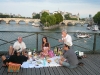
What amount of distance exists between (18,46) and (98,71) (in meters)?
3.16

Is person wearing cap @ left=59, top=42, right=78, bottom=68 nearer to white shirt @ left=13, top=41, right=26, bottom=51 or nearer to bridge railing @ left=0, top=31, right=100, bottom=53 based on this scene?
bridge railing @ left=0, top=31, right=100, bottom=53

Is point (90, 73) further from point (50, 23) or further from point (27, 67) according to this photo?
point (50, 23)

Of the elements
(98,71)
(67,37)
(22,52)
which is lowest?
(98,71)

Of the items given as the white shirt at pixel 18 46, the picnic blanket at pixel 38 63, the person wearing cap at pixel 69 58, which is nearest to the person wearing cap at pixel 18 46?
the white shirt at pixel 18 46

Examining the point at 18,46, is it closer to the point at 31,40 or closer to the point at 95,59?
the point at 95,59

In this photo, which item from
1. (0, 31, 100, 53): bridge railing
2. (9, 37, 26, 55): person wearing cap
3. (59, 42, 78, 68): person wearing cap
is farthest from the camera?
(0, 31, 100, 53): bridge railing

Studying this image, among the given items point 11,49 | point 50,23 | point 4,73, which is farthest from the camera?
point 50,23

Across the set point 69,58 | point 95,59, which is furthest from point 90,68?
point 95,59

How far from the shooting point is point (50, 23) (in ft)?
232

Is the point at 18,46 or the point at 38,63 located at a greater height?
the point at 18,46

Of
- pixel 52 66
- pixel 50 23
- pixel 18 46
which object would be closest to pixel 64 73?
pixel 52 66

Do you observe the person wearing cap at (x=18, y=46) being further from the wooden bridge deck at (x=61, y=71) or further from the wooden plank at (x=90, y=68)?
the wooden plank at (x=90, y=68)

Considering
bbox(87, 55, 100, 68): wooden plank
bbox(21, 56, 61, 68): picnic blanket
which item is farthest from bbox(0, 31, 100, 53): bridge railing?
bbox(21, 56, 61, 68): picnic blanket

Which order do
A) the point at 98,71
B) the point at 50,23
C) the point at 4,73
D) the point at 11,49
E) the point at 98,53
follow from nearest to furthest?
1. the point at 4,73
2. the point at 98,71
3. the point at 11,49
4. the point at 98,53
5. the point at 50,23
